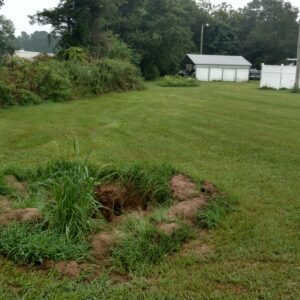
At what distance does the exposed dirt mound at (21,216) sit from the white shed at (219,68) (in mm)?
35179

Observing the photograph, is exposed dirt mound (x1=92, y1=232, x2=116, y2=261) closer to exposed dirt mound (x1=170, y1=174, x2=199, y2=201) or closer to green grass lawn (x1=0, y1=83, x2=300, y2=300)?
green grass lawn (x1=0, y1=83, x2=300, y2=300)

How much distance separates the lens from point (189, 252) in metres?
3.36

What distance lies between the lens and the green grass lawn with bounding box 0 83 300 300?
284cm

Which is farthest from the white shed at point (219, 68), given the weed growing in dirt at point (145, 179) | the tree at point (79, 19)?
the weed growing in dirt at point (145, 179)

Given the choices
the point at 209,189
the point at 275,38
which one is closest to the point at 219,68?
the point at 275,38

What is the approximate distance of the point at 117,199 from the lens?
4426 millimetres

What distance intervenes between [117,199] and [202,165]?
6.04ft

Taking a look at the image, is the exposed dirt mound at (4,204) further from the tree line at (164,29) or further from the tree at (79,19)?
the tree at (79,19)

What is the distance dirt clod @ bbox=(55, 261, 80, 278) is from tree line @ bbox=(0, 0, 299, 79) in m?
11.4

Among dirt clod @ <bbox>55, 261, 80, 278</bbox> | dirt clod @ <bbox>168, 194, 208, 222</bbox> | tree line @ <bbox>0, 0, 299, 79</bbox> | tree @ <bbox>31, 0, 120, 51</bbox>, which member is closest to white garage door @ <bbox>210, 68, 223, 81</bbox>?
tree line @ <bbox>0, 0, 299, 79</bbox>

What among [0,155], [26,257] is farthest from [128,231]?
[0,155]

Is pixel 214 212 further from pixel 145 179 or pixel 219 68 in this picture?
pixel 219 68

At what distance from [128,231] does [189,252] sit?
0.55 m

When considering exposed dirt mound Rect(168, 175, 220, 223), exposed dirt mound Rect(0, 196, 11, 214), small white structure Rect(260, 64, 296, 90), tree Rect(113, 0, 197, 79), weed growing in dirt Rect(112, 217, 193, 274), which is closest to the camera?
weed growing in dirt Rect(112, 217, 193, 274)
